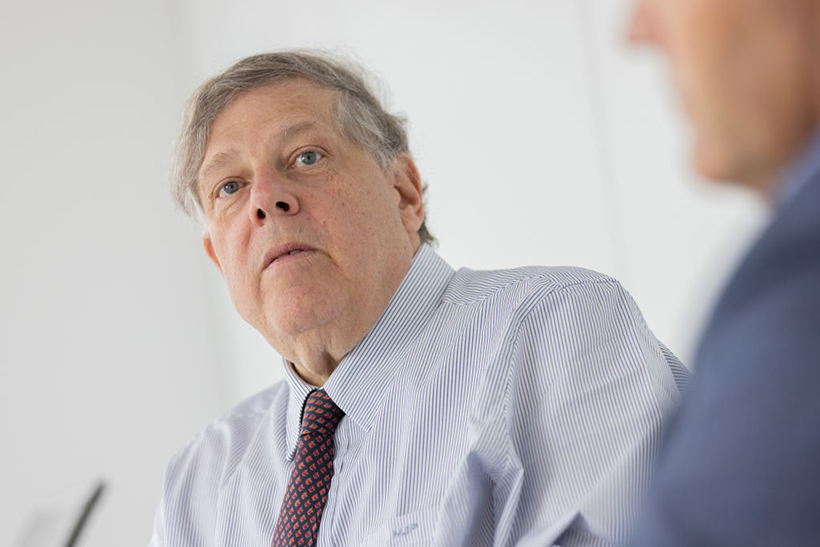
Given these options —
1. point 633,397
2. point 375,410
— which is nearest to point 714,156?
point 633,397

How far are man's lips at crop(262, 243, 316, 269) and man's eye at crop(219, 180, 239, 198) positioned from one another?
20 cm

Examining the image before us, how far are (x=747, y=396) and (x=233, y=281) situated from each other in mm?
1248

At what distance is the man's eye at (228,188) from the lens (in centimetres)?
159

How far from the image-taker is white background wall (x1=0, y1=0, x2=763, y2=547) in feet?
7.68

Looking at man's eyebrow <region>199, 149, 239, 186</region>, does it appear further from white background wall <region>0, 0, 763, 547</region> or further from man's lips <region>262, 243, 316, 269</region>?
white background wall <region>0, 0, 763, 547</region>

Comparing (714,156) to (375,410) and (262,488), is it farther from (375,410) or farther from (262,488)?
(262,488)

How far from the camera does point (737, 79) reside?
14.9 inches

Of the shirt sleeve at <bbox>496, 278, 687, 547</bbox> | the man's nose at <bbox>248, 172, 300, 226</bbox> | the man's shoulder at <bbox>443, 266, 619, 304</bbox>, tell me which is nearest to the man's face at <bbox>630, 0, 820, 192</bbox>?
the shirt sleeve at <bbox>496, 278, 687, 547</bbox>

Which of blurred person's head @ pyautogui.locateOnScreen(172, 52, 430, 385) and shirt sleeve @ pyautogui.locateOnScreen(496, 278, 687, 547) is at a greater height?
blurred person's head @ pyautogui.locateOnScreen(172, 52, 430, 385)

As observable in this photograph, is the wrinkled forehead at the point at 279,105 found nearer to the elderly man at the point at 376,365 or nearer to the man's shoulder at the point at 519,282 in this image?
the elderly man at the point at 376,365

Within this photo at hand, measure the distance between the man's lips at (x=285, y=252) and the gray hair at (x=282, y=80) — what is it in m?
0.28

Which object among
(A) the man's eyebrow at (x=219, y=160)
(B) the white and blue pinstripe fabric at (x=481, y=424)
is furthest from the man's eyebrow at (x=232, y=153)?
(B) the white and blue pinstripe fabric at (x=481, y=424)

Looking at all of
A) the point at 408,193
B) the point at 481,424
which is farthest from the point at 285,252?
the point at 481,424

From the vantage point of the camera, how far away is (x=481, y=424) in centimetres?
109
